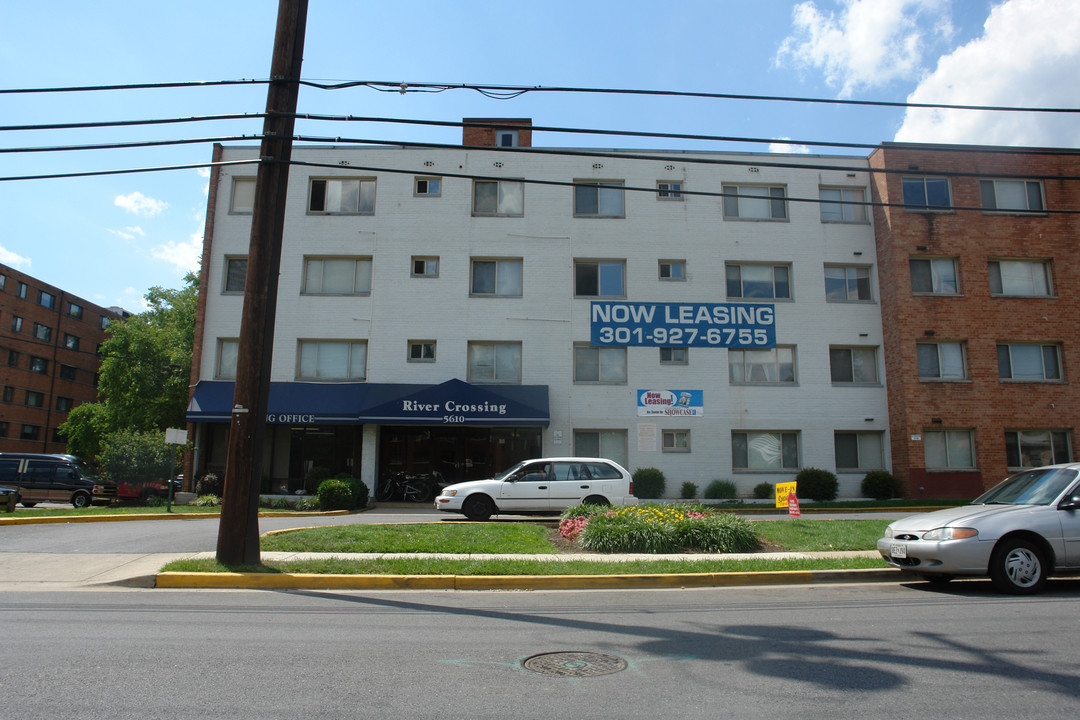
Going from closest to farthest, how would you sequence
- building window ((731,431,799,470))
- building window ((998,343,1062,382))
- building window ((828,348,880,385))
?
building window ((998,343,1062,382)), building window ((731,431,799,470)), building window ((828,348,880,385))

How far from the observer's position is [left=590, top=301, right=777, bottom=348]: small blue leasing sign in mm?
25203

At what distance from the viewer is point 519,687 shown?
15.6 ft

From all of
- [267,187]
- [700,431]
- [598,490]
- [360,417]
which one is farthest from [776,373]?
[267,187]

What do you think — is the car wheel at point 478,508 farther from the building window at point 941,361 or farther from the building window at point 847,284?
the building window at point 941,361

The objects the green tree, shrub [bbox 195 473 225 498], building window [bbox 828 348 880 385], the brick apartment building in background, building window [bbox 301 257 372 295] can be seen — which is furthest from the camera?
the brick apartment building in background

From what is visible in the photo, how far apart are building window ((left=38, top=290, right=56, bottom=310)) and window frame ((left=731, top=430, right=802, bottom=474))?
54954mm

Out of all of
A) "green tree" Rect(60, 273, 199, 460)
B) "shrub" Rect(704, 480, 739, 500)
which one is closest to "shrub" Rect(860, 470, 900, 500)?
"shrub" Rect(704, 480, 739, 500)

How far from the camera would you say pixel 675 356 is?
25.4 meters

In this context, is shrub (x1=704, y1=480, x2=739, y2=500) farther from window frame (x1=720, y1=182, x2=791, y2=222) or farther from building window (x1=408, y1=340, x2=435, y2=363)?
building window (x1=408, y1=340, x2=435, y2=363)

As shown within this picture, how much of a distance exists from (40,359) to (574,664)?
6224 cm

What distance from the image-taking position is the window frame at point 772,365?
1001 inches

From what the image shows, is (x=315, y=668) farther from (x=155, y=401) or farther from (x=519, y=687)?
(x=155, y=401)

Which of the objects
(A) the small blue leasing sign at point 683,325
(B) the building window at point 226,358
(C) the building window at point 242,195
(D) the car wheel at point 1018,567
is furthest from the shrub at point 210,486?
(D) the car wheel at point 1018,567

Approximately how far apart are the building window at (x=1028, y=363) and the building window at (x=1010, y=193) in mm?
5123
